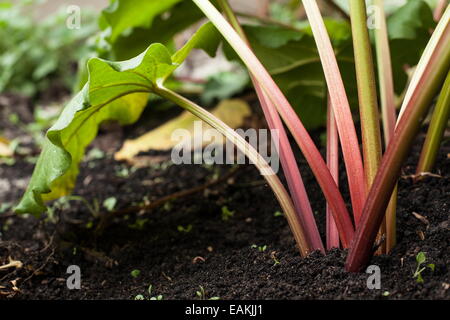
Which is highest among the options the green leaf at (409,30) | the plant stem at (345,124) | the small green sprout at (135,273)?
the green leaf at (409,30)

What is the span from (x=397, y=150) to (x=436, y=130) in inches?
17.8

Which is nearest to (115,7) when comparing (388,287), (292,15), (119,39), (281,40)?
(119,39)

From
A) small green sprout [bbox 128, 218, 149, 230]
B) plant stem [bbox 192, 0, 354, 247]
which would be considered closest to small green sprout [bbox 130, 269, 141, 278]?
small green sprout [bbox 128, 218, 149, 230]

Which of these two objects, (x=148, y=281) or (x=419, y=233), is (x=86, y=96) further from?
(x=419, y=233)

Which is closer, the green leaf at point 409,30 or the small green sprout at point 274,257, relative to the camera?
the small green sprout at point 274,257

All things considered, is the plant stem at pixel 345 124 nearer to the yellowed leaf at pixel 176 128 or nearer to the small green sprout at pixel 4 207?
the yellowed leaf at pixel 176 128

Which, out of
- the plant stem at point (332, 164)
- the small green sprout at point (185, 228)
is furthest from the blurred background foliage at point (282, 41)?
the small green sprout at point (185, 228)

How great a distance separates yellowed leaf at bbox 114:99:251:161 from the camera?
2217 millimetres

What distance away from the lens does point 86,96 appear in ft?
3.39

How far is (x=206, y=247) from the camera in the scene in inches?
53.0

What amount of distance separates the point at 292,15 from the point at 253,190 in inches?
95.6

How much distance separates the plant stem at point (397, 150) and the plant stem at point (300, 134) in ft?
0.23

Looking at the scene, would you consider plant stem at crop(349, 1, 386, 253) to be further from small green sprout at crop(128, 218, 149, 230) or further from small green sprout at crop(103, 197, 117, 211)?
small green sprout at crop(103, 197, 117, 211)

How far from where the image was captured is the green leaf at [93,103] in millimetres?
1046
